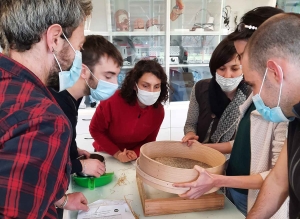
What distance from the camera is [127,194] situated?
1.18m

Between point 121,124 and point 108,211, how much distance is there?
2.38ft

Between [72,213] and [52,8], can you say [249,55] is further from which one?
[72,213]

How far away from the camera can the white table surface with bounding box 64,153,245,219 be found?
1.04 metres

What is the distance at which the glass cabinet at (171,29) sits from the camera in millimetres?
2863

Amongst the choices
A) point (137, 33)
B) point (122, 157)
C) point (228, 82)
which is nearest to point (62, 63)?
point (122, 157)

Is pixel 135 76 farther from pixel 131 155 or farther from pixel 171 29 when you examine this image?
pixel 171 29

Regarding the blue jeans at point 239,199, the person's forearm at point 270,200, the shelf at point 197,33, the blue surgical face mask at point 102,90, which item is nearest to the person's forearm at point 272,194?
the person's forearm at point 270,200

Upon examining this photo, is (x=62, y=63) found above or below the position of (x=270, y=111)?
above

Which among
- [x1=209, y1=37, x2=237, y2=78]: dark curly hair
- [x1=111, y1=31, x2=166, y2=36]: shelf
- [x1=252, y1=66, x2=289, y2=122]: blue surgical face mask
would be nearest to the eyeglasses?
[x1=209, y1=37, x2=237, y2=78]: dark curly hair

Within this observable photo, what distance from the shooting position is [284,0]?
3201 millimetres

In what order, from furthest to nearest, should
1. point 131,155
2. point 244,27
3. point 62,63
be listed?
point 131,155 → point 244,27 → point 62,63

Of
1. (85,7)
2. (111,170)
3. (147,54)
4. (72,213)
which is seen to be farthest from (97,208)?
(147,54)

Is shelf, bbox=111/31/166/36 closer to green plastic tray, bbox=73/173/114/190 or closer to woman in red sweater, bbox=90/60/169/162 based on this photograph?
woman in red sweater, bbox=90/60/169/162

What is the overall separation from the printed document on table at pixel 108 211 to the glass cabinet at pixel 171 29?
1.90 metres
